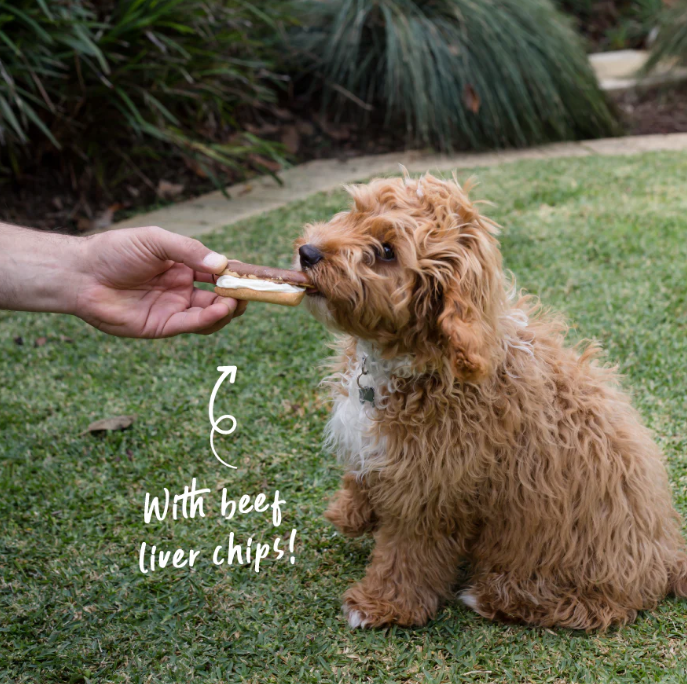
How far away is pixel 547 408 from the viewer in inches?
99.3

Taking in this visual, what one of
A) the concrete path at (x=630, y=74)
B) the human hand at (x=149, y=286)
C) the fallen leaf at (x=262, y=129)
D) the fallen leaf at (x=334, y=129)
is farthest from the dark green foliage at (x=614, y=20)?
the human hand at (x=149, y=286)

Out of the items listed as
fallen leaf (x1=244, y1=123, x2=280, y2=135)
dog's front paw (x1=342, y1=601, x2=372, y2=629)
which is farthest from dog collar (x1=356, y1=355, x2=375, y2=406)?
fallen leaf (x1=244, y1=123, x2=280, y2=135)

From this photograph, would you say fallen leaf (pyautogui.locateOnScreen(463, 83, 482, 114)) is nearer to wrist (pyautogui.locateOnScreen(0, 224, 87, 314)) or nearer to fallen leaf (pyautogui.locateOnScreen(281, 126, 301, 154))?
fallen leaf (pyautogui.locateOnScreen(281, 126, 301, 154))

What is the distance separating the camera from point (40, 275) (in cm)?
272

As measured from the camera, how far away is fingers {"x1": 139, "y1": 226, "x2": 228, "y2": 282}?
2605 mm

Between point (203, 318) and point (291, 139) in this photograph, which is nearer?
point (203, 318)

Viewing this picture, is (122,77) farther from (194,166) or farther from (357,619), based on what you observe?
(357,619)

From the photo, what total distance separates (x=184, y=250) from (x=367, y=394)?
79cm

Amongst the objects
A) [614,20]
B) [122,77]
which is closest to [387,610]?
[122,77]

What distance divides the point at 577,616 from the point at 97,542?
1.81 meters

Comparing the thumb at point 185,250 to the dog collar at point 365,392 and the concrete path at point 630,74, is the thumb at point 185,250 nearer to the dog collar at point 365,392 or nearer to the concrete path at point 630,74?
the dog collar at point 365,392

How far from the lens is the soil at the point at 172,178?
235 inches

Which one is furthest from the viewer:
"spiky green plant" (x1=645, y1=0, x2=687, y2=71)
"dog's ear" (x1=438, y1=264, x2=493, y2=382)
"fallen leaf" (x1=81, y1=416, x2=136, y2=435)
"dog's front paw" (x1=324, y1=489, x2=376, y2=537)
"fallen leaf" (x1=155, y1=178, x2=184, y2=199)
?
"spiky green plant" (x1=645, y1=0, x2=687, y2=71)

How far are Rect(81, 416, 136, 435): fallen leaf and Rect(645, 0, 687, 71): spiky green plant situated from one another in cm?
780
